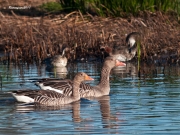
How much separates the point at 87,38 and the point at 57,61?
1792 millimetres

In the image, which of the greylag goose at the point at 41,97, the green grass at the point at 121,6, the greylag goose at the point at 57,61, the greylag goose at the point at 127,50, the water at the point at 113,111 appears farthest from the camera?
the green grass at the point at 121,6

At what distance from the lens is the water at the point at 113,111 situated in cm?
1067

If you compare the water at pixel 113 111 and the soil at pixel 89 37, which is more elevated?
the soil at pixel 89 37

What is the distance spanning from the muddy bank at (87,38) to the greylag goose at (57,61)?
53 centimetres

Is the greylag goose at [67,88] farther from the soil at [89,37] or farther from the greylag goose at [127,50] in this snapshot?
the greylag goose at [127,50]

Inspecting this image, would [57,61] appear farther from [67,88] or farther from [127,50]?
[67,88]

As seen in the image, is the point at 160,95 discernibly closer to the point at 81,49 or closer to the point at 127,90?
the point at 127,90

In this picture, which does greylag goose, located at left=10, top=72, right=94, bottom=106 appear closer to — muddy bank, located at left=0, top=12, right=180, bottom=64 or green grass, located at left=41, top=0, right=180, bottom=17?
muddy bank, located at left=0, top=12, right=180, bottom=64

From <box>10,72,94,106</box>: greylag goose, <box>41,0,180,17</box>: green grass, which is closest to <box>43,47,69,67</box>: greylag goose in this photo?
<box>41,0,180,17</box>: green grass

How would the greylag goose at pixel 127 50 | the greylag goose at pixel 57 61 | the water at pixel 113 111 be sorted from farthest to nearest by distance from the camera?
the greylag goose at pixel 127 50
the greylag goose at pixel 57 61
the water at pixel 113 111

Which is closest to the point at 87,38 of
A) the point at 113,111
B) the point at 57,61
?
→ the point at 57,61

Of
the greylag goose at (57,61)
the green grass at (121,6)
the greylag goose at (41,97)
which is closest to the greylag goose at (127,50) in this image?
the greylag goose at (57,61)

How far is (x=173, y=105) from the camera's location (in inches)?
508

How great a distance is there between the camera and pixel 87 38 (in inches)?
844
